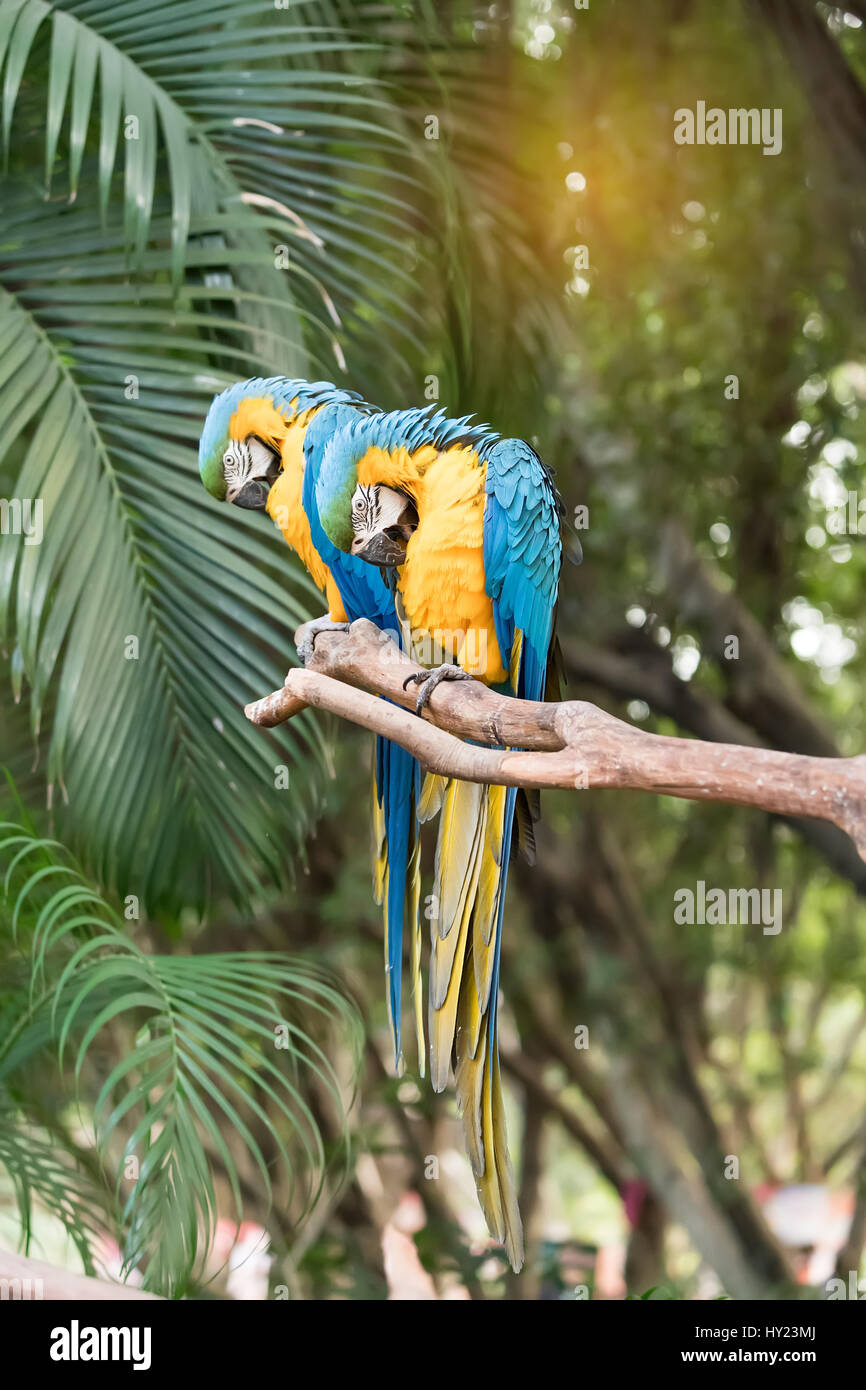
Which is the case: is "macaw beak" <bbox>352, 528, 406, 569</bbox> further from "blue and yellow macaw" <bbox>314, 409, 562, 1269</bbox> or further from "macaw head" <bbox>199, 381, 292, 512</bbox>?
"macaw head" <bbox>199, 381, 292, 512</bbox>

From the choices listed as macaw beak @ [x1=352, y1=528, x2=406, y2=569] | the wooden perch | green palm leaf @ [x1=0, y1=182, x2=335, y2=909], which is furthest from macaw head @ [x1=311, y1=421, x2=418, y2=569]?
green palm leaf @ [x1=0, y1=182, x2=335, y2=909]

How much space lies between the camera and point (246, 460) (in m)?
1.50

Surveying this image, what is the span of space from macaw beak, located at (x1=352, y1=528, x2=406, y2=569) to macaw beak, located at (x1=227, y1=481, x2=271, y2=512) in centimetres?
23

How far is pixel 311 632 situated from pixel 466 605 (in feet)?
0.77

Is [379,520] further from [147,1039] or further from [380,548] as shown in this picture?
[147,1039]

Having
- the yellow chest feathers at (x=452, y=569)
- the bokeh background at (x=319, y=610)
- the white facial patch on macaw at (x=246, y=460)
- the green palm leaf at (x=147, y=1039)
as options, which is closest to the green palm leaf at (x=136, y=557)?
the bokeh background at (x=319, y=610)

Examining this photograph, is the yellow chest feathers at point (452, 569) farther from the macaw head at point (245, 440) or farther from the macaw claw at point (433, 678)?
the macaw head at point (245, 440)

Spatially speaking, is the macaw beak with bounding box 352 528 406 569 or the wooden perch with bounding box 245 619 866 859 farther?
the macaw beak with bounding box 352 528 406 569

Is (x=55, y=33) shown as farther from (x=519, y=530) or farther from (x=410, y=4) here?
(x=519, y=530)

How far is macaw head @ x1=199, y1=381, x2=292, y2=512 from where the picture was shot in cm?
149

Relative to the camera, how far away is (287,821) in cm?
193

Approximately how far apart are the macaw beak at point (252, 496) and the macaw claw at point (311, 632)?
6.9 inches

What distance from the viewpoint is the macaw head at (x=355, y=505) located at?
1.31 m

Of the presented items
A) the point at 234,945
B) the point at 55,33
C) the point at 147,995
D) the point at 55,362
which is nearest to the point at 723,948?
the point at 234,945
